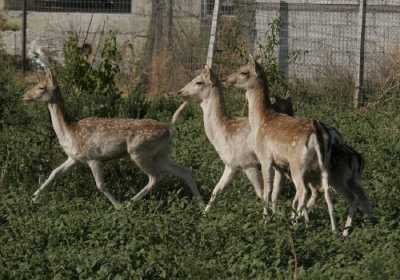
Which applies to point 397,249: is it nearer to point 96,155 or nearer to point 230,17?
point 96,155

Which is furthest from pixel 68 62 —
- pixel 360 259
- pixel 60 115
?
pixel 360 259

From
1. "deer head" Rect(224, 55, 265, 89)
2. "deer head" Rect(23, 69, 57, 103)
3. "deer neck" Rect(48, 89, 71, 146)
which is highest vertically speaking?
"deer head" Rect(224, 55, 265, 89)

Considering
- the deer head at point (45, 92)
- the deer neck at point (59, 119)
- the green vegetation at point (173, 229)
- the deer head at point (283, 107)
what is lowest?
the green vegetation at point (173, 229)

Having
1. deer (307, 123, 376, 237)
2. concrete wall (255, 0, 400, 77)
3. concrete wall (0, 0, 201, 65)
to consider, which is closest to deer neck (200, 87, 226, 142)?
deer (307, 123, 376, 237)

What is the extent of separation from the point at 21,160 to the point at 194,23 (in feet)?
25.3

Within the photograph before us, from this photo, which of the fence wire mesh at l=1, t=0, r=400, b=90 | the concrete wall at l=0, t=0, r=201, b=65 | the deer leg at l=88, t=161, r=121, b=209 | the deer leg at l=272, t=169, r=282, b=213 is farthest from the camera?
the concrete wall at l=0, t=0, r=201, b=65

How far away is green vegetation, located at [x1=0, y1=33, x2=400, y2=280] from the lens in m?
8.05

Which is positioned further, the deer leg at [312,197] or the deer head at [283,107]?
the deer head at [283,107]

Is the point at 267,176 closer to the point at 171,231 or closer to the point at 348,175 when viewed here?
the point at 348,175

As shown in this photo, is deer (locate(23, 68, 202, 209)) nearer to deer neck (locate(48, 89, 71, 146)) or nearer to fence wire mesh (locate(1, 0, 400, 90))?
deer neck (locate(48, 89, 71, 146))

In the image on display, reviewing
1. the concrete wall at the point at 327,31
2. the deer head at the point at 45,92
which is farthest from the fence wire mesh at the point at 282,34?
the deer head at the point at 45,92

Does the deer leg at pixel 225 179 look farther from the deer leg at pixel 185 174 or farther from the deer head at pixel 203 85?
the deer head at pixel 203 85

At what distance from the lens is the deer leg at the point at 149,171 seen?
11.3 m

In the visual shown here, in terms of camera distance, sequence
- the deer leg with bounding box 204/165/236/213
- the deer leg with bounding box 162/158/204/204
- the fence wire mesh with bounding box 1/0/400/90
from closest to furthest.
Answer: the deer leg with bounding box 204/165/236/213, the deer leg with bounding box 162/158/204/204, the fence wire mesh with bounding box 1/0/400/90
